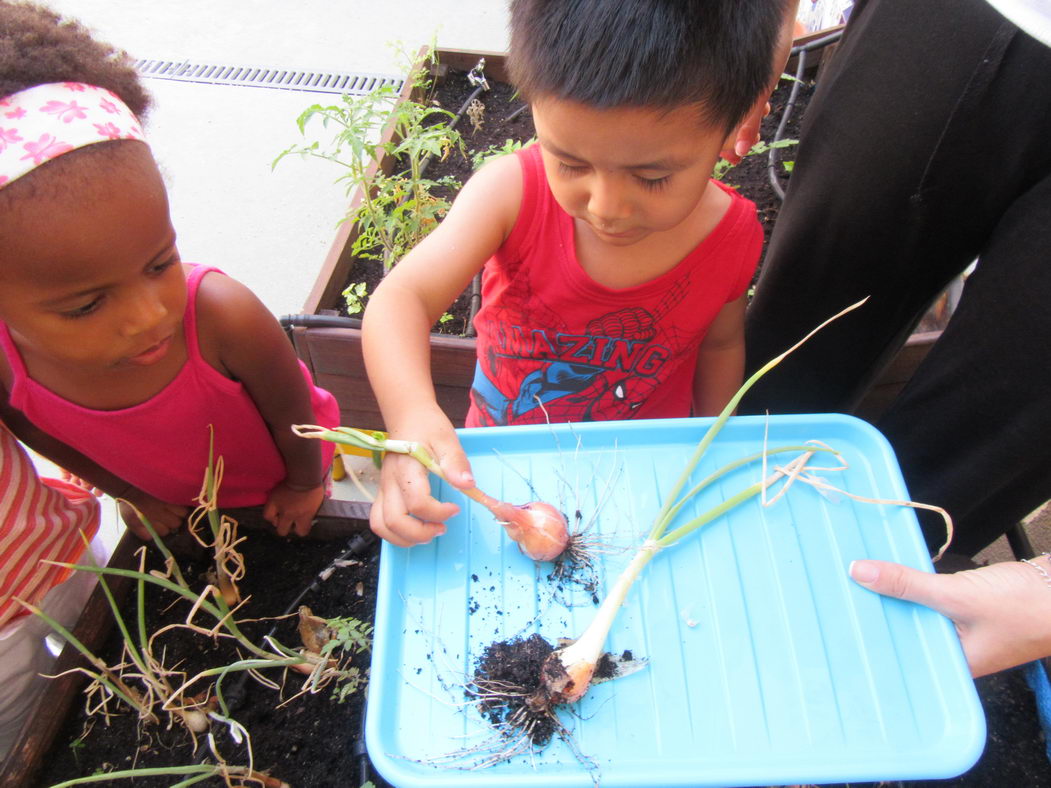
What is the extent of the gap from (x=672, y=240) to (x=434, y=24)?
2.58 meters

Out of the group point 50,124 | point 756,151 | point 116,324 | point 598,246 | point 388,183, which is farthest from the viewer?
point 756,151

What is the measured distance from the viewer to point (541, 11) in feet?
2.76

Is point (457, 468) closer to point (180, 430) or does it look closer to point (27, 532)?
point (180, 430)

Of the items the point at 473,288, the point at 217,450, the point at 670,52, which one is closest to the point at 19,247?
the point at 217,450

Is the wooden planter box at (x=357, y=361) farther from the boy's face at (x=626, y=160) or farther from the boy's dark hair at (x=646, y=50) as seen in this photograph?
the boy's dark hair at (x=646, y=50)

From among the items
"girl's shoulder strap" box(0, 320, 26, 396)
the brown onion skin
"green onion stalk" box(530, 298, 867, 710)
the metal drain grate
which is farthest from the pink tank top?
the metal drain grate

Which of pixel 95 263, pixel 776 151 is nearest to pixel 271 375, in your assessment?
pixel 95 263

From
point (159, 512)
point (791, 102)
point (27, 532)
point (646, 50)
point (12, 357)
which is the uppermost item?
point (646, 50)

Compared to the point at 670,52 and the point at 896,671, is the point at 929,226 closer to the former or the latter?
the point at 670,52

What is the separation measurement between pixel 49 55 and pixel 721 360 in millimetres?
1129

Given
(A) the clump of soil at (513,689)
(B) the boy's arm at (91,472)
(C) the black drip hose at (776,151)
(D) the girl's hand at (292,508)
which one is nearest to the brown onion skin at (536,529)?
(A) the clump of soil at (513,689)

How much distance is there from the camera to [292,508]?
4.09 ft

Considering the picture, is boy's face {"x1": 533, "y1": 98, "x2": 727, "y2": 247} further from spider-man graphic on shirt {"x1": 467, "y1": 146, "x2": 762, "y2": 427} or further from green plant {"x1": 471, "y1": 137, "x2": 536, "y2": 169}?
green plant {"x1": 471, "y1": 137, "x2": 536, "y2": 169}

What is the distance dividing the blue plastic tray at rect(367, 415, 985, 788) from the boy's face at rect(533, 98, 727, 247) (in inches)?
11.7
